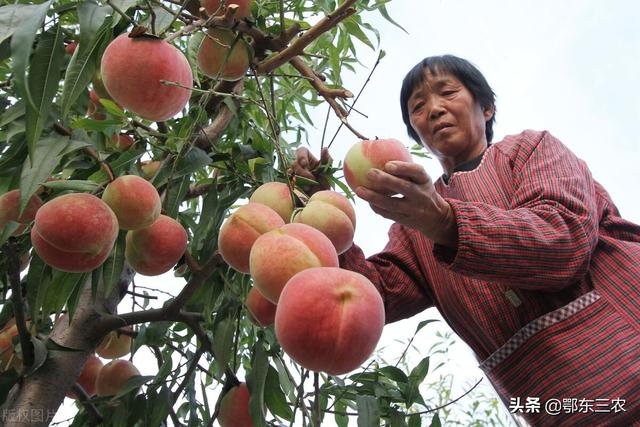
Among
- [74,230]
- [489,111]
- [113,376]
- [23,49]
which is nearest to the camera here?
[23,49]

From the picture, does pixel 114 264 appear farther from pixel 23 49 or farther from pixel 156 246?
pixel 23 49

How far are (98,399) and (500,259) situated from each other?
2.94 feet

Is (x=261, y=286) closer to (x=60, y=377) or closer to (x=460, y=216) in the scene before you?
(x=460, y=216)

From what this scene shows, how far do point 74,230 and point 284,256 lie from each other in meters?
0.34

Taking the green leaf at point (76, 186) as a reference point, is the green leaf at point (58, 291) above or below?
below

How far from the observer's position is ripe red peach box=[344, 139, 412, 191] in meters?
1.01

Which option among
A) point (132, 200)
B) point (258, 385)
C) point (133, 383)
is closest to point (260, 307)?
point (258, 385)

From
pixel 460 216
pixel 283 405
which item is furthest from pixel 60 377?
pixel 460 216

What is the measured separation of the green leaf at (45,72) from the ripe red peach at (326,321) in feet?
1.32

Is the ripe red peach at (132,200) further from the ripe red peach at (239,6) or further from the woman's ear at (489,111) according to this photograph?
the woman's ear at (489,111)

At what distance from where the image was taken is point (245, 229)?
940 mm

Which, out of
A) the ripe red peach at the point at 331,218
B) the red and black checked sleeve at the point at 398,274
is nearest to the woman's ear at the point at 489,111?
the red and black checked sleeve at the point at 398,274

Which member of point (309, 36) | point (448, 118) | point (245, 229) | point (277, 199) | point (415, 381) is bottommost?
point (415, 381)

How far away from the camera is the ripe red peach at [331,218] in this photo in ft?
3.21
